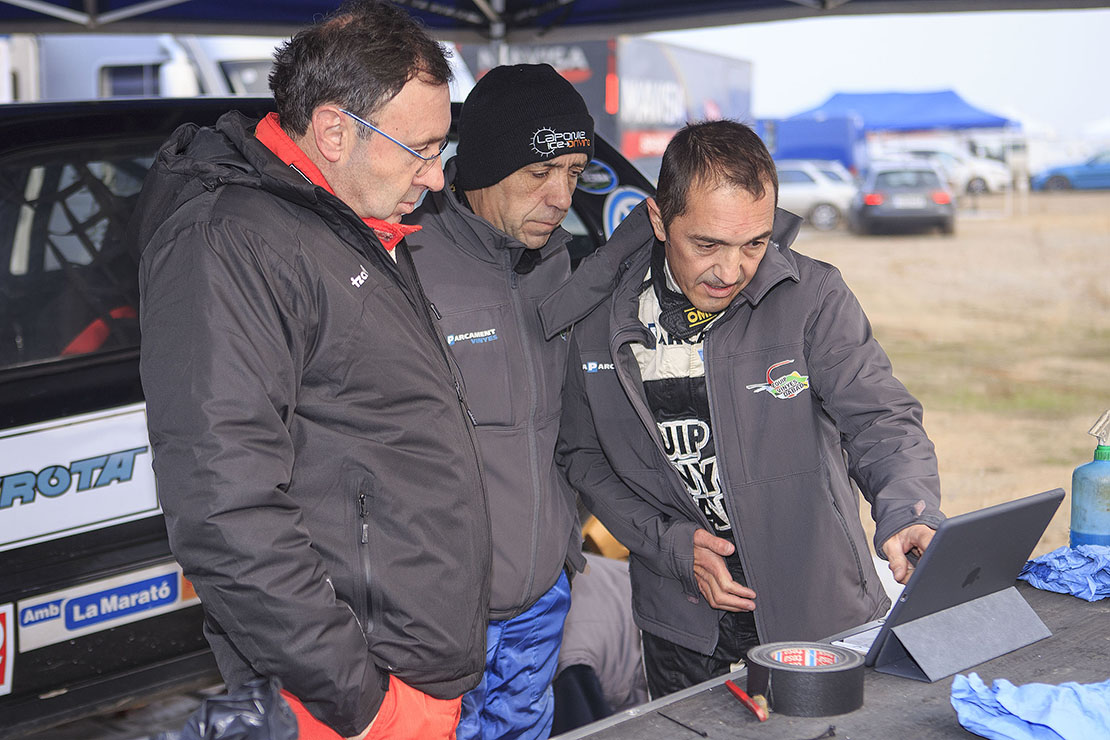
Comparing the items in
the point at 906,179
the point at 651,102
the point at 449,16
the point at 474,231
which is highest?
the point at 449,16

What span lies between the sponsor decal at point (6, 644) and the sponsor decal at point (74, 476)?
5.7 inches

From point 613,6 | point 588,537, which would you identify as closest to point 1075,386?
point 613,6

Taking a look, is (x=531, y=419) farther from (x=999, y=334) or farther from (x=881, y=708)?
(x=999, y=334)

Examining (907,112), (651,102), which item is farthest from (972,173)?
(651,102)

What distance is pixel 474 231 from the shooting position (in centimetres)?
220

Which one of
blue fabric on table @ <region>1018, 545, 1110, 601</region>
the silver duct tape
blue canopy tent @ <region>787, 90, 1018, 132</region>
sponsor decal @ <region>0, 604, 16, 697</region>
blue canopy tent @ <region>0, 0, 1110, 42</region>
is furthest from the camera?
blue canopy tent @ <region>787, 90, 1018, 132</region>

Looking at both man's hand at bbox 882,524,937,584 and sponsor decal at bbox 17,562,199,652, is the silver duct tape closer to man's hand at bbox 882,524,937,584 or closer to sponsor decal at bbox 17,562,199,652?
man's hand at bbox 882,524,937,584

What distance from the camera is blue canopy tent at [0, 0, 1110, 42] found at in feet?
14.9

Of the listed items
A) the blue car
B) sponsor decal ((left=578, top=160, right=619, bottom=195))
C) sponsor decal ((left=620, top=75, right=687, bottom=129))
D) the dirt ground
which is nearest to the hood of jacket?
sponsor decal ((left=578, top=160, right=619, bottom=195))

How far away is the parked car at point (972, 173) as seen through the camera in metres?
24.1

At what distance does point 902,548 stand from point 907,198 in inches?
706

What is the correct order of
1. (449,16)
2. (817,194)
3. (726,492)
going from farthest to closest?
(817,194)
(449,16)
(726,492)

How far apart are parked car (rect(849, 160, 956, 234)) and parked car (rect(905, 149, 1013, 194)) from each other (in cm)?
549

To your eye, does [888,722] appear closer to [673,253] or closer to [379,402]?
[379,402]
